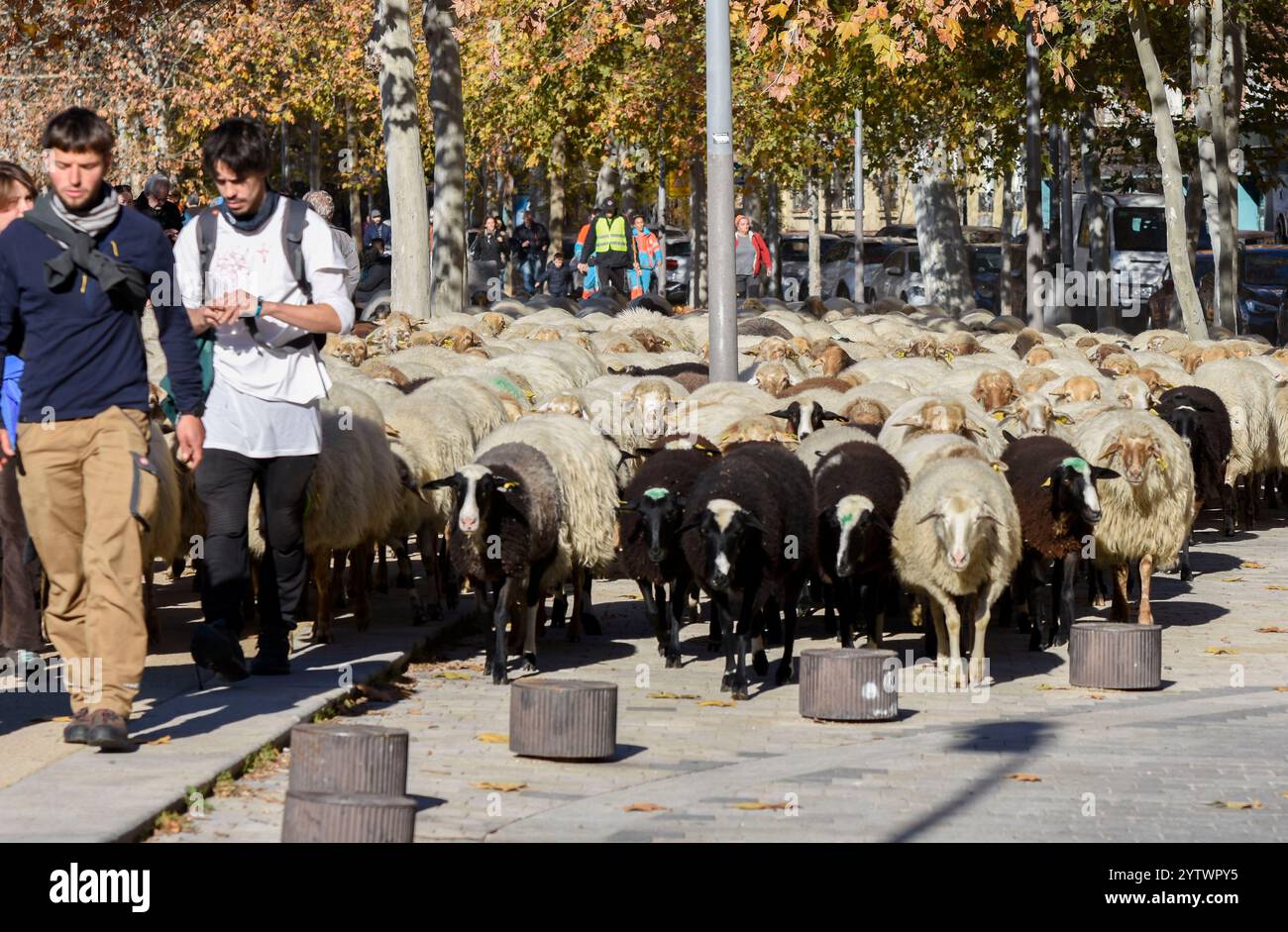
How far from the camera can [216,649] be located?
8.60m

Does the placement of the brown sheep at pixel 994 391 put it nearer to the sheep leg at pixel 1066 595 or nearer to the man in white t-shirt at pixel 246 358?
the sheep leg at pixel 1066 595

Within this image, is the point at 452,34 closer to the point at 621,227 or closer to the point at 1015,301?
the point at 621,227

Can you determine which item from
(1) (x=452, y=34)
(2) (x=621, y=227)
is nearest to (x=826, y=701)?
(1) (x=452, y=34)

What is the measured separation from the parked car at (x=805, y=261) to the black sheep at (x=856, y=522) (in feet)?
123

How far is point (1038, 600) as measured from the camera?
1222cm

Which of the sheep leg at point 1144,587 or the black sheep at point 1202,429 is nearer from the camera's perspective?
the sheep leg at point 1144,587

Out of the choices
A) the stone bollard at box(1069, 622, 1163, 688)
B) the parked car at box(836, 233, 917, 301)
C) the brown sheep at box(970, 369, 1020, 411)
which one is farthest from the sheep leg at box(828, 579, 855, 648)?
the parked car at box(836, 233, 917, 301)

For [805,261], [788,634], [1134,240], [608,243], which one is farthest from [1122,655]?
[805,261]

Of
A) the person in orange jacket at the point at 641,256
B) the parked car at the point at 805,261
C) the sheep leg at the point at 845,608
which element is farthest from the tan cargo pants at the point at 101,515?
the parked car at the point at 805,261

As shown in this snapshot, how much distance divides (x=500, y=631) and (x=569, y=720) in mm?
2143

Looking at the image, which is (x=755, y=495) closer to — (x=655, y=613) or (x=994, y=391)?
(x=655, y=613)

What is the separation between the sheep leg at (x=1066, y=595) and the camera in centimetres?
1223

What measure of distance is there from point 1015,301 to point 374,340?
2519 centimetres

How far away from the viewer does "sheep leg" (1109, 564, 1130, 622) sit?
41.7ft
